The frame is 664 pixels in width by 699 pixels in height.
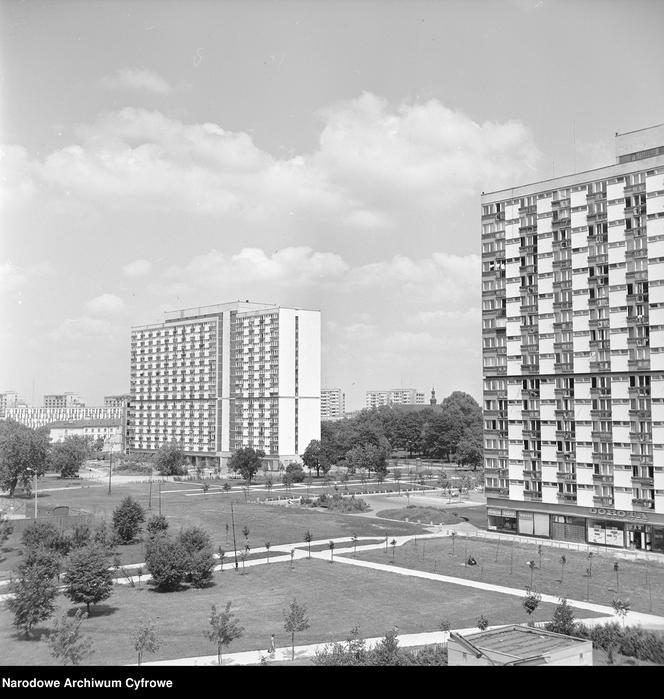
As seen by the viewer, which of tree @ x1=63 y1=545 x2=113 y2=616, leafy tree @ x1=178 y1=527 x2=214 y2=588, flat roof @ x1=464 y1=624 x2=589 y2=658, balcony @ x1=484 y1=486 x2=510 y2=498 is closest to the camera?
flat roof @ x1=464 y1=624 x2=589 y2=658

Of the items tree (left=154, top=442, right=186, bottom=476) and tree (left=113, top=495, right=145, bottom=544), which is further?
tree (left=154, top=442, right=186, bottom=476)

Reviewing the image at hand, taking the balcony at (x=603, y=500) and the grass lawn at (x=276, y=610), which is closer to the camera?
the grass lawn at (x=276, y=610)

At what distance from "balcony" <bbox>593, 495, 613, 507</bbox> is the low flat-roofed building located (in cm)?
2979

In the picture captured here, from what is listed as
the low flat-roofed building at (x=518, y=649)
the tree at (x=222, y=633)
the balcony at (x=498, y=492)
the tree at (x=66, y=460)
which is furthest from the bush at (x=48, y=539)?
the tree at (x=66, y=460)

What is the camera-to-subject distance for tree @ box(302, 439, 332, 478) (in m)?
80.5

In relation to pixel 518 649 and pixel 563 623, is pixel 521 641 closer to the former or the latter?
pixel 518 649

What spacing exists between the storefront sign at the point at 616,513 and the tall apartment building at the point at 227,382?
177 ft

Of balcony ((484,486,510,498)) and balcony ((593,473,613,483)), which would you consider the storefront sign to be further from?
balcony ((484,486,510,498))

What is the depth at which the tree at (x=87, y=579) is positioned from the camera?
2488 cm

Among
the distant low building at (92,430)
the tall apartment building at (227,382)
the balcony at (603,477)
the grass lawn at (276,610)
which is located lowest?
the grass lawn at (276,610)

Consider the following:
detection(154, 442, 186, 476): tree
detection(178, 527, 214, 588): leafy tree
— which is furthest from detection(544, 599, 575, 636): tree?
detection(154, 442, 186, 476): tree

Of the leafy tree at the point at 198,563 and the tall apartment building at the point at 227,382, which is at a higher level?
the tall apartment building at the point at 227,382

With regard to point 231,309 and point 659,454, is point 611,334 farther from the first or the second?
point 231,309

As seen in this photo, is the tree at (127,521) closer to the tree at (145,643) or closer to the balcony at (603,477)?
the tree at (145,643)
